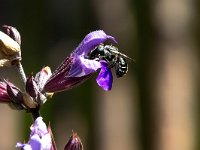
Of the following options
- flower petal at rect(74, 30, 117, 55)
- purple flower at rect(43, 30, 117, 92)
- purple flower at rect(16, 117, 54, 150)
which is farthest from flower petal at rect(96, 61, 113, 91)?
purple flower at rect(16, 117, 54, 150)

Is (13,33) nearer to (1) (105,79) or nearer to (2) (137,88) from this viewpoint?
(1) (105,79)

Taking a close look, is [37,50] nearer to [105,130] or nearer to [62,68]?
[105,130]

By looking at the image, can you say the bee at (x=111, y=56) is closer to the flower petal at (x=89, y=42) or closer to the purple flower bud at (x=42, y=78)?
the flower petal at (x=89, y=42)

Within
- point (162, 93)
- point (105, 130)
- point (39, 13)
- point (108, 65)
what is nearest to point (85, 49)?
point (108, 65)

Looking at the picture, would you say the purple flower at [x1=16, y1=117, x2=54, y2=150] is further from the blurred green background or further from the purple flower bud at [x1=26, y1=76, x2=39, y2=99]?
the blurred green background

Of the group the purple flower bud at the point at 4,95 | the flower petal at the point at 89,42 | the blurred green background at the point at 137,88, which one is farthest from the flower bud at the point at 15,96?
the blurred green background at the point at 137,88
